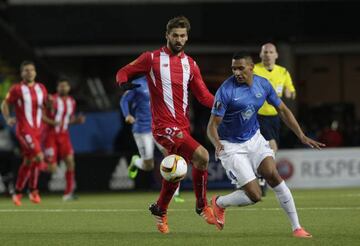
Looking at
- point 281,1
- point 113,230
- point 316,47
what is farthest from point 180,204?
point 316,47

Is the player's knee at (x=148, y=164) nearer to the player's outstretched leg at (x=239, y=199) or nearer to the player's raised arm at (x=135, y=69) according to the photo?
the player's outstretched leg at (x=239, y=199)

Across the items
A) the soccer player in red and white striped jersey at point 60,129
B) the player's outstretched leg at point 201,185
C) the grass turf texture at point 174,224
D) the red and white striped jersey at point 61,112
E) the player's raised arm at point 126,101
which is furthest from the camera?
the red and white striped jersey at point 61,112

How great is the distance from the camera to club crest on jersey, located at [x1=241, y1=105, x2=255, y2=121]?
10977 millimetres

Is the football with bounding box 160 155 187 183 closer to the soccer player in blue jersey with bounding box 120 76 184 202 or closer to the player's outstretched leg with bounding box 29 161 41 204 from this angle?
the soccer player in blue jersey with bounding box 120 76 184 202

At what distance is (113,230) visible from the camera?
1164 centimetres

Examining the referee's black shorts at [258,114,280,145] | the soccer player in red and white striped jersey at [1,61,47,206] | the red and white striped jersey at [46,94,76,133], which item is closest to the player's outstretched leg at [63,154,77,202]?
the red and white striped jersey at [46,94,76,133]

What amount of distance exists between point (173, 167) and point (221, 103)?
31.8 inches

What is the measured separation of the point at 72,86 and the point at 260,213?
13125 mm

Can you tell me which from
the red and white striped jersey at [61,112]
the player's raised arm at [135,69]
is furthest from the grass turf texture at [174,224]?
the red and white striped jersey at [61,112]

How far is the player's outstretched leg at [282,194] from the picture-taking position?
1047cm

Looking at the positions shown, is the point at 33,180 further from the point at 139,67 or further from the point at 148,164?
the point at 139,67

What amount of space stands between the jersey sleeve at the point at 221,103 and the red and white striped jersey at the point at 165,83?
57cm

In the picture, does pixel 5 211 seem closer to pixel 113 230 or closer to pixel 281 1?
pixel 113 230

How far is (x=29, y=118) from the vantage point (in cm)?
1761
